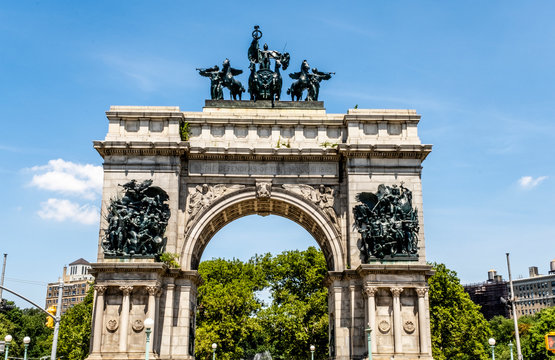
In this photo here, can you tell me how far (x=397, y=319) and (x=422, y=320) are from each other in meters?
1.10

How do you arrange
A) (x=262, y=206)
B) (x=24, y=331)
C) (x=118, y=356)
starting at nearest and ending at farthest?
1. (x=118, y=356)
2. (x=262, y=206)
3. (x=24, y=331)

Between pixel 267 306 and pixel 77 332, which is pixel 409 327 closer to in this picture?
pixel 267 306

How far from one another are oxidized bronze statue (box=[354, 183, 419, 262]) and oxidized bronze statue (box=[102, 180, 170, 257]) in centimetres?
897

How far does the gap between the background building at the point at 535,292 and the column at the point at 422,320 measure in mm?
97340

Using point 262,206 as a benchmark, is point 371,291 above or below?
below

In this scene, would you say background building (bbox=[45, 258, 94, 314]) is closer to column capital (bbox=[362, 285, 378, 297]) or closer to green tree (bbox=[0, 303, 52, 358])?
green tree (bbox=[0, 303, 52, 358])

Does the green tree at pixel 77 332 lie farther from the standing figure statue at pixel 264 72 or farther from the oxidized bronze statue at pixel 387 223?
the oxidized bronze statue at pixel 387 223

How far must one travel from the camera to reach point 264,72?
3170 centimetres

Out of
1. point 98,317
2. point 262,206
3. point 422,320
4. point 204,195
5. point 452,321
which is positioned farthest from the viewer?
point 452,321

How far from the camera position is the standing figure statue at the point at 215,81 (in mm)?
31281

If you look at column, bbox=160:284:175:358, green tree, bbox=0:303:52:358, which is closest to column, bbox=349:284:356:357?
column, bbox=160:284:175:358

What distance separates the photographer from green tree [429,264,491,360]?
1815 inches

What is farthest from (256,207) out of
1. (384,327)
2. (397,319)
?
(397,319)

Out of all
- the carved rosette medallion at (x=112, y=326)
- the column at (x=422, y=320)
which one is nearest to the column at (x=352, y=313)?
the column at (x=422, y=320)
